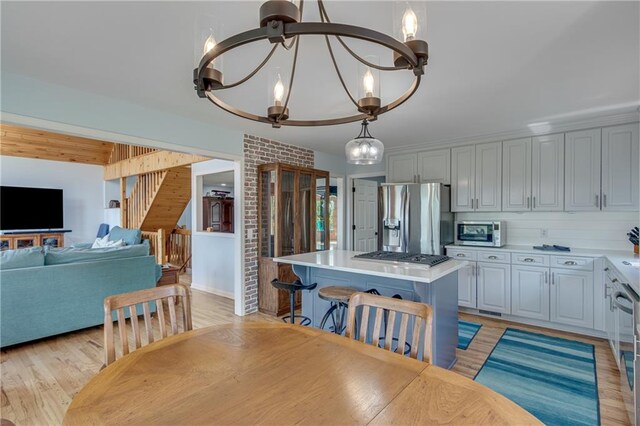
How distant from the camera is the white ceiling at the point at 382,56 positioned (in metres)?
1.72

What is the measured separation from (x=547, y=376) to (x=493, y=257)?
62.1 inches

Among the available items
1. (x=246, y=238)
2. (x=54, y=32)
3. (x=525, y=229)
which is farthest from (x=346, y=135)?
(x=54, y=32)

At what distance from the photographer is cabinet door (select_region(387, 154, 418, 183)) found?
16.1 ft

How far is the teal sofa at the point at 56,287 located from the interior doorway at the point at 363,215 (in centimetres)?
358

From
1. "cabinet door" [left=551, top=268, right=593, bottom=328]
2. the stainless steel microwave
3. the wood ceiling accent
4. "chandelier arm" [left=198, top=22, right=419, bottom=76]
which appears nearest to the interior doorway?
the stainless steel microwave

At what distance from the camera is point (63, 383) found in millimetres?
2484

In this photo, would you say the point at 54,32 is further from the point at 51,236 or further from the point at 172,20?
the point at 51,236

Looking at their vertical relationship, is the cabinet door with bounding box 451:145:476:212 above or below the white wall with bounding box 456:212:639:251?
above

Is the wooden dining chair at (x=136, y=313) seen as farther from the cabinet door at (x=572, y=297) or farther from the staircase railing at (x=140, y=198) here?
the staircase railing at (x=140, y=198)

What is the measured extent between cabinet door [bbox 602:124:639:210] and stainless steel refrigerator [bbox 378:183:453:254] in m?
1.68

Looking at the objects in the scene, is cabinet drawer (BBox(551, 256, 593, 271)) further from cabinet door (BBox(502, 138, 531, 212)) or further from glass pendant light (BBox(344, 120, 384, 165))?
glass pendant light (BBox(344, 120, 384, 165))

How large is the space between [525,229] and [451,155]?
4.51ft

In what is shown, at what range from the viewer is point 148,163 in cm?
618

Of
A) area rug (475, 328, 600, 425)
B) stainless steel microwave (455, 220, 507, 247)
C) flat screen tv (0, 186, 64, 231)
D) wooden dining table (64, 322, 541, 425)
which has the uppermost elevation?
flat screen tv (0, 186, 64, 231)
